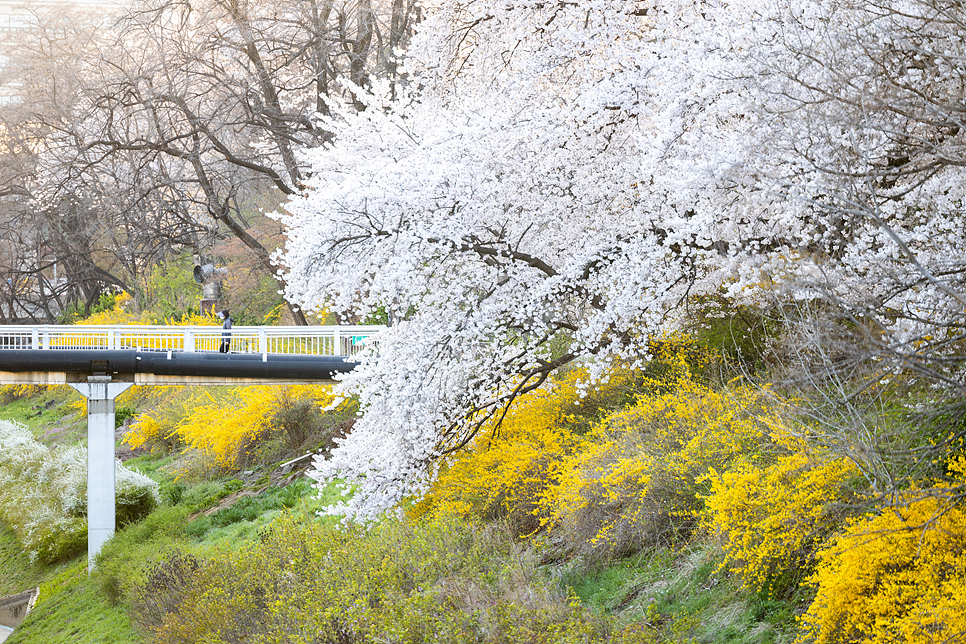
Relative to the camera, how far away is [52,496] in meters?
20.2

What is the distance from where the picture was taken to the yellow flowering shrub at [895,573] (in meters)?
4.67

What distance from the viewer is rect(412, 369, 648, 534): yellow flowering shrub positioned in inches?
380

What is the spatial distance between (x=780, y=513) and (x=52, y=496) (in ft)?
61.4

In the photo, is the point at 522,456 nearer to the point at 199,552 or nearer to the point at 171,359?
the point at 199,552

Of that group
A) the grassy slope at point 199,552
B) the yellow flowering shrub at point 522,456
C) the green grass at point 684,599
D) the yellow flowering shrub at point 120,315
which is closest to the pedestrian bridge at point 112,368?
the grassy slope at point 199,552

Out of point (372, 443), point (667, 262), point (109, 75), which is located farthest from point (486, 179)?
point (109, 75)

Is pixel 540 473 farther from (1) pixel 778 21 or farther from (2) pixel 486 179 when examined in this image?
(1) pixel 778 21

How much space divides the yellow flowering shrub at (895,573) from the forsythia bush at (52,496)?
1639 centimetres

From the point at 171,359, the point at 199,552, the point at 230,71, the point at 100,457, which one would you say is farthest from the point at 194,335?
the point at 230,71

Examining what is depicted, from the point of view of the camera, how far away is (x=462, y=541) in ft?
28.0

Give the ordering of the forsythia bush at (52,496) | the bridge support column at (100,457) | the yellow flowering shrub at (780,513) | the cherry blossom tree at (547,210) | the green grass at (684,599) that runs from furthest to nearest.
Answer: the forsythia bush at (52,496)
the bridge support column at (100,457)
the cherry blossom tree at (547,210)
the green grass at (684,599)
the yellow flowering shrub at (780,513)

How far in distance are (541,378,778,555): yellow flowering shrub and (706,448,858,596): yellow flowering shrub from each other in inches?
34.4

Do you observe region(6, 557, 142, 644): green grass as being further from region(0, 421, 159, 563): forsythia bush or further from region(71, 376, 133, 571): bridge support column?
region(0, 421, 159, 563): forsythia bush

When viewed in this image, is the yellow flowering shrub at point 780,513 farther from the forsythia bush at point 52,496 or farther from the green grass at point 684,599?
the forsythia bush at point 52,496
